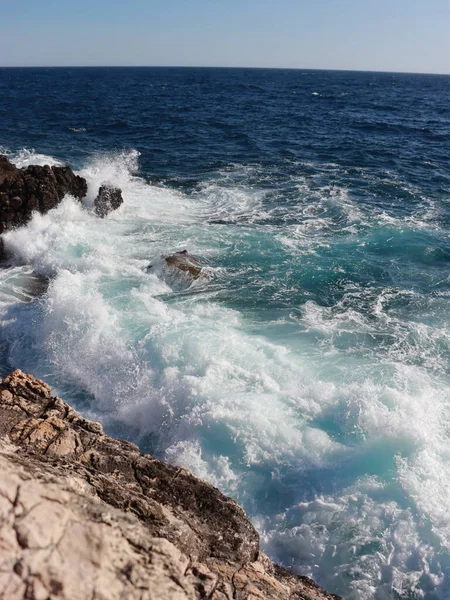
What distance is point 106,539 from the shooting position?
4.43 metres

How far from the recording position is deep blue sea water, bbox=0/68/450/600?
8758 millimetres

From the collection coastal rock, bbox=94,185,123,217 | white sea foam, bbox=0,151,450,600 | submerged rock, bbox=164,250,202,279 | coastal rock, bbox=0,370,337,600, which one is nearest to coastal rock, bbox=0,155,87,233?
white sea foam, bbox=0,151,450,600

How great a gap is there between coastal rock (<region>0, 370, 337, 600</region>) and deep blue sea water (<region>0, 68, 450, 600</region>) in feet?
6.72

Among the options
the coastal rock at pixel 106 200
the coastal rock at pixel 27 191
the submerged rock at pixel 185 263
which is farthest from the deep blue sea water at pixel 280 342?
the coastal rock at pixel 27 191

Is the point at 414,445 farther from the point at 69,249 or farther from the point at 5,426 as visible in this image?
the point at 69,249

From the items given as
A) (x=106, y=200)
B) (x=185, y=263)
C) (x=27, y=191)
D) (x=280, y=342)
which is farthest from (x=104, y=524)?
(x=106, y=200)

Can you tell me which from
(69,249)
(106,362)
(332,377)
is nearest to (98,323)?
(106,362)

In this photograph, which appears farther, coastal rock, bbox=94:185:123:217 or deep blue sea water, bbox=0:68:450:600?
coastal rock, bbox=94:185:123:217

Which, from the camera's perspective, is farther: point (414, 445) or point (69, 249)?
point (69, 249)

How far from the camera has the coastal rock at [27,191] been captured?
757 inches

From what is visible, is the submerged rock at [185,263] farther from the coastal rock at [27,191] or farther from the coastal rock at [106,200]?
the coastal rock at [27,191]

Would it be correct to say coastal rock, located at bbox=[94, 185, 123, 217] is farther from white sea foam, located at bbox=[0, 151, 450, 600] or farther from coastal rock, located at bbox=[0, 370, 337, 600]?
coastal rock, located at bbox=[0, 370, 337, 600]

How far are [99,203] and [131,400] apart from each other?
13.0 m

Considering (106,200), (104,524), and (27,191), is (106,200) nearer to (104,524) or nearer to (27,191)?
(27,191)
